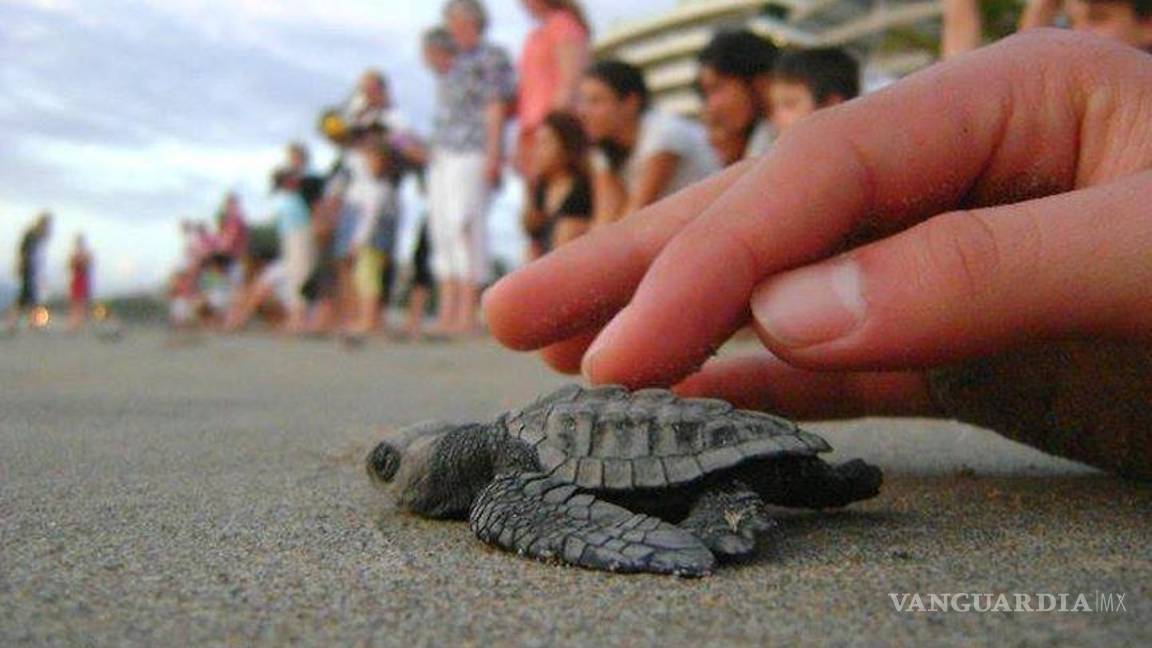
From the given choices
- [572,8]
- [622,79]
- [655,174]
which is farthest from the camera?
[572,8]

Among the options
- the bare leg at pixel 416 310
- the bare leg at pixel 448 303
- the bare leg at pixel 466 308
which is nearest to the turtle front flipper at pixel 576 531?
the bare leg at pixel 466 308

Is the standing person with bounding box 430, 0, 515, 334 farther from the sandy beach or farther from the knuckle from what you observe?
the knuckle

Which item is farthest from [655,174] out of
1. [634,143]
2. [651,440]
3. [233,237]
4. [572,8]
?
[233,237]

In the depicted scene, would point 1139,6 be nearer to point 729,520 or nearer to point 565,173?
point 729,520

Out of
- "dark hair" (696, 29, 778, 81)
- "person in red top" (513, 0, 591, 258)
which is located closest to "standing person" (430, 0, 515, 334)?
"person in red top" (513, 0, 591, 258)

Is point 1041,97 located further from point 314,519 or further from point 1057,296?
point 314,519

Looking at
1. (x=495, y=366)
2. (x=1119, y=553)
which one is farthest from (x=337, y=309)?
(x=1119, y=553)
